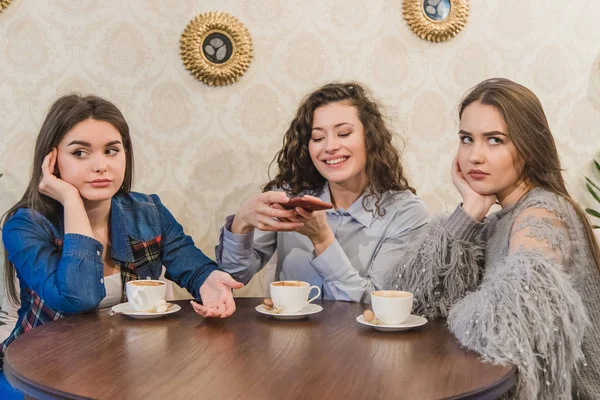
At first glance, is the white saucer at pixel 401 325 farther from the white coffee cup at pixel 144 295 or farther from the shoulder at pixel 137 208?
the shoulder at pixel 137 208

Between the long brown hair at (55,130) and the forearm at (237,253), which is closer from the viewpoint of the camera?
the long brown hair at (55,130)

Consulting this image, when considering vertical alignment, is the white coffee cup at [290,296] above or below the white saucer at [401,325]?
above

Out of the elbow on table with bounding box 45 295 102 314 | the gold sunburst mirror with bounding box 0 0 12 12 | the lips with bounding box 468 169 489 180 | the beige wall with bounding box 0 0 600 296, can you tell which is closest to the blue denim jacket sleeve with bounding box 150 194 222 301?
the elbow on table with bounding box 45 295 102 314

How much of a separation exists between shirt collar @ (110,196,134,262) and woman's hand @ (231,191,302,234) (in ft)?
1.39

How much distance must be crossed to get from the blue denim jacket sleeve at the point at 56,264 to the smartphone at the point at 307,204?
0.58 meters

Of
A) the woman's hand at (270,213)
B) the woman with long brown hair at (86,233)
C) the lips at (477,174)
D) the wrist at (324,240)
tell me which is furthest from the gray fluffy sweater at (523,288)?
the woman with long brown hair at (86,233)

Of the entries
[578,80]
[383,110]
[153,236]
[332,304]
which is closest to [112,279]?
[153,236]

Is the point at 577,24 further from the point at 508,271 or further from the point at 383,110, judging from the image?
the point at 508,271

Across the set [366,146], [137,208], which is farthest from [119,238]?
[366,146]

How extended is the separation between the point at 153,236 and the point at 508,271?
121 centimetres

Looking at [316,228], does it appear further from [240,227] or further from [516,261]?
[516,261]

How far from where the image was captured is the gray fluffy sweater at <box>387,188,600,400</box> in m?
1.40

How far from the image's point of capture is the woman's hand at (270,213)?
189 cm

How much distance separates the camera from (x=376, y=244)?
2252mm
